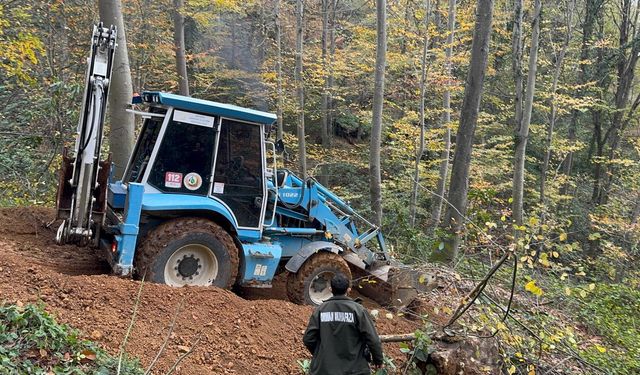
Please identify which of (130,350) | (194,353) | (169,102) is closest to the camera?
(130,350)

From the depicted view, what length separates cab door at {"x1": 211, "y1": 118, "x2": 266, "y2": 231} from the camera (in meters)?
6.33

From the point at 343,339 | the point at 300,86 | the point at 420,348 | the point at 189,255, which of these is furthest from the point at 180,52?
the point at 343,339

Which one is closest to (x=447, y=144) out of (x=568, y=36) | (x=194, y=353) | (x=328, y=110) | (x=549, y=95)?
(x=549, y=95)

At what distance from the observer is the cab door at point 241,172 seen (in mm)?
6332

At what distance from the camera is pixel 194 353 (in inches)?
187

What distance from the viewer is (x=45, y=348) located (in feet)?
12.5

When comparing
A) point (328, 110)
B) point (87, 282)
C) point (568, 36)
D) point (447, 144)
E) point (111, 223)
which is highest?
point (568, 36)

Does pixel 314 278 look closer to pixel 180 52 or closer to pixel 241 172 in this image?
pixel 241 172

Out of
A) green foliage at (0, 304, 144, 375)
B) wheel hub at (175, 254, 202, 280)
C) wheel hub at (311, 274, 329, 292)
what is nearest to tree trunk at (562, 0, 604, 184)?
wheel hub at (311, 274, 329, 292)

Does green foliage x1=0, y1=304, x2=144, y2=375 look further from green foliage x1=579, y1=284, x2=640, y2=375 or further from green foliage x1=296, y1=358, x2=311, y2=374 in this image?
green foliage x1=579, y1=284, x2=640, y2=375

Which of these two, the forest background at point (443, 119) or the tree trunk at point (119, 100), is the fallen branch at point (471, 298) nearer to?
the forest background at point (443, 119)

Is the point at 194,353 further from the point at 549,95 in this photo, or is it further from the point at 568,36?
the point at 568,36

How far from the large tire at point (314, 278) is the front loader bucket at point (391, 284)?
0.50 meters

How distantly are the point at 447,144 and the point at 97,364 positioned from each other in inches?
554
